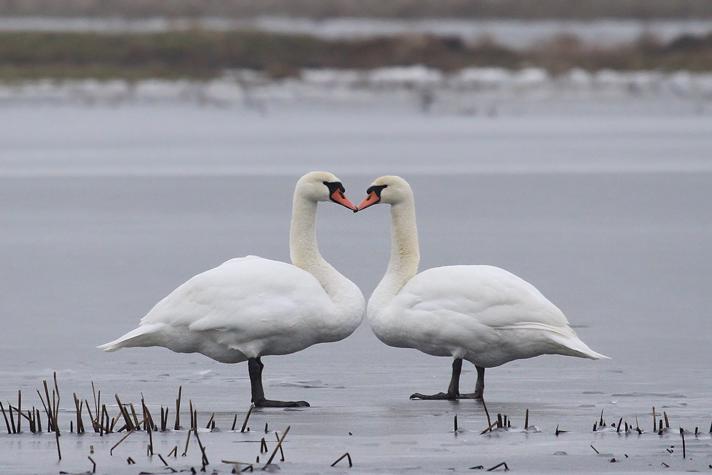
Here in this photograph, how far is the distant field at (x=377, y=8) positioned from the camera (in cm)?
4747

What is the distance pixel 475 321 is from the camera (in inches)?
281

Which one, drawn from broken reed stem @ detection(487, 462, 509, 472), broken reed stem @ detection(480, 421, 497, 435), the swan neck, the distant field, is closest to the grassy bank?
the distant field

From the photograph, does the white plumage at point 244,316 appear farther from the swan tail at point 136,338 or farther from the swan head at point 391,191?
the swan head at point 391,191

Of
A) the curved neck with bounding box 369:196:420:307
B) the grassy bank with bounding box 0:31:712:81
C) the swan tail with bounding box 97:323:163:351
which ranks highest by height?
the grassy bank with bounding box 0:31:712:81

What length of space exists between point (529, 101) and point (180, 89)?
23.6ft

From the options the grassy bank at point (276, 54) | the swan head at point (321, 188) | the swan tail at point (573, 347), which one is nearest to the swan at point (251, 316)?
the swan head at point (321, 188)

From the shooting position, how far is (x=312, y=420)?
6.43 m

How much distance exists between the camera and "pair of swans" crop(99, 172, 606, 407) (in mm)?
7109

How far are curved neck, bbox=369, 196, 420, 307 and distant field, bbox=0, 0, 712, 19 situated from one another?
3964 centimetres

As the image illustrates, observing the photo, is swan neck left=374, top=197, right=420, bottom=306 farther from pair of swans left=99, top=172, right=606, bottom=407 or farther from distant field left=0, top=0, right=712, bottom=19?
distant field left=0, top=0, right=712, bottom=19

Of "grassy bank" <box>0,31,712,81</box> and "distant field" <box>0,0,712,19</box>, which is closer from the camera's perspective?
"grassy bank" <box>0,31,712,81</box>

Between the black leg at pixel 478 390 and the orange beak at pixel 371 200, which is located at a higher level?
the orange beak at pixel 371 200

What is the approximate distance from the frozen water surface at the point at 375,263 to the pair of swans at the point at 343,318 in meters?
0.21

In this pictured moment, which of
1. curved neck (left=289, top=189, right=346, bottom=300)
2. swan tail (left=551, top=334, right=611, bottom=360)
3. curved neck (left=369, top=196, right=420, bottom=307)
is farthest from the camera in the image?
curved neck (left=289, top=189, right=346, bottom=300)
